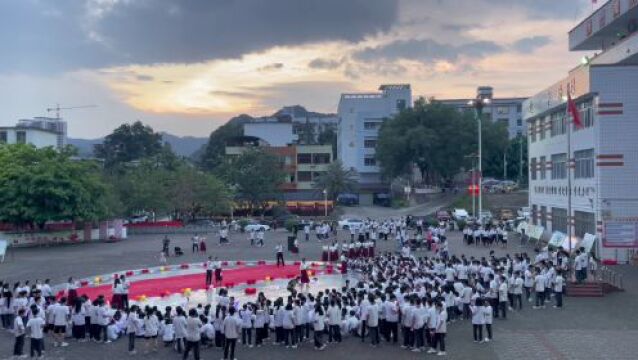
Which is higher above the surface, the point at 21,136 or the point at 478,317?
the point at 21,136

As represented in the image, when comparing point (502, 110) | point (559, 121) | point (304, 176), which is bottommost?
point (304, 176)

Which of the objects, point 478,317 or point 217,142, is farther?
point 217,142

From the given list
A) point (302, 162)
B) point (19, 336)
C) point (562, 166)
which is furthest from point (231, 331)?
point (302, 162)

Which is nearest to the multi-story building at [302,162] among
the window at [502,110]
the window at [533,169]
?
the window at [502,110]

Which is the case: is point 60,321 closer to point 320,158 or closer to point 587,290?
Answer: point 587,290

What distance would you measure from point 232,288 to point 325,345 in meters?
9.53

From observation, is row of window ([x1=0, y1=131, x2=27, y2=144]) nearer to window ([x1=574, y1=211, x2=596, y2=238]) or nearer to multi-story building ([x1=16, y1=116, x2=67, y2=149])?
multi-story building ([x1=16, y1=116, x2=67, y2=149])

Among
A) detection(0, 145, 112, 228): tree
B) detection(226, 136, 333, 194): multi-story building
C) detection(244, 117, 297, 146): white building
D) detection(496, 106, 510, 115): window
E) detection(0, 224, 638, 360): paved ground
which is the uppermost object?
detection(496, 106, 510, 115): window

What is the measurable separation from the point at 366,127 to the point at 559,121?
161 feet

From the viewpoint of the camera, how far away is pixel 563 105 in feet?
125

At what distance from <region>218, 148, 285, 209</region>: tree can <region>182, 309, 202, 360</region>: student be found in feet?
169

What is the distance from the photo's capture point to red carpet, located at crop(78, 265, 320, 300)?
2617 cm

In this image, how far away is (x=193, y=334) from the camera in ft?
52.0

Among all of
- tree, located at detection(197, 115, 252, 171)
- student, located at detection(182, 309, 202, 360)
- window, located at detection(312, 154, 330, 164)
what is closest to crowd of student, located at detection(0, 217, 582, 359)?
student, located at detection(182, 309, 202, 360)
